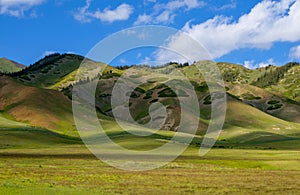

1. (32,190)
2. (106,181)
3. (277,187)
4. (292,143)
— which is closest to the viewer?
(32,190)

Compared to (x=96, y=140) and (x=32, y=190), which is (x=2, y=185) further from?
(x=96, y=140)

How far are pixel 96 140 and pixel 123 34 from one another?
97.5 m

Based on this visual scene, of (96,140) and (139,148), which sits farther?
(96,140)

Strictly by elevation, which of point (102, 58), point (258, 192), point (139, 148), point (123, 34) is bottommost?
point (258, 192)

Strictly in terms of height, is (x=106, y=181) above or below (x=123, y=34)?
below

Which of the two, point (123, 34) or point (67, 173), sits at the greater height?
point (123, 34)

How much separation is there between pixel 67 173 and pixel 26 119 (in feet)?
492

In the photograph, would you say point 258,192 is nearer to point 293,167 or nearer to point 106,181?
point 106,181

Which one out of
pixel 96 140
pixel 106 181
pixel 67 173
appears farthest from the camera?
pixel 96 140

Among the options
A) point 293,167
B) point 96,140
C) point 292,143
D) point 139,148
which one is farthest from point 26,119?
point 293,167

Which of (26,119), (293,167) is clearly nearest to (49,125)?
(26,119)

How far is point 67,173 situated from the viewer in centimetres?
5609

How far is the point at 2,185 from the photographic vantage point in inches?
1575

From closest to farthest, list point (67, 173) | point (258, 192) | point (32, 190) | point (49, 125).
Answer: point (32, 190) < point (258, 192) < point (67, 173) < point (49, 125)
